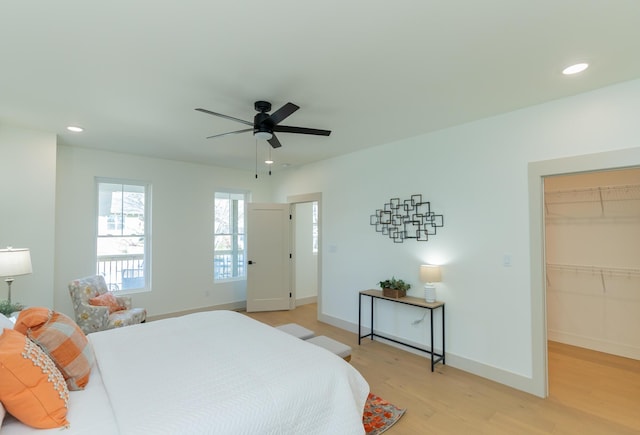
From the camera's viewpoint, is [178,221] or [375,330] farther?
[178,221]

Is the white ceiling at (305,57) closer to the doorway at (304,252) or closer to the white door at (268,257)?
the white door at (268,257)

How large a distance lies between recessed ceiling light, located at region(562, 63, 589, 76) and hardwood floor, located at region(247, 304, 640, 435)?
2702 millimetres

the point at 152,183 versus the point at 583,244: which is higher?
the point at 152,183

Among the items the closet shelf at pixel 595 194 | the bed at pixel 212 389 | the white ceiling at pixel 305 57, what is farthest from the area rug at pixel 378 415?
the closet shelf at pixel 595 194

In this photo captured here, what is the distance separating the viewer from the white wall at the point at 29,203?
11.7 feet

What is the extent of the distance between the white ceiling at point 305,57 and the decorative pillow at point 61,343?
1.69 metres

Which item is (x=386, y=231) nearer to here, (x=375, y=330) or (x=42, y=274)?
(x=375, y=330)

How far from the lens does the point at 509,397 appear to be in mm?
2904

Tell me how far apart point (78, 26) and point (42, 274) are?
10.7 feet

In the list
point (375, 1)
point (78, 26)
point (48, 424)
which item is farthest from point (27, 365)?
point (375, 1)

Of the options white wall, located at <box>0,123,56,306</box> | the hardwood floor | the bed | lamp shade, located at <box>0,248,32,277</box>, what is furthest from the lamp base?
white wall, located at <box>0,123,56,306</box>

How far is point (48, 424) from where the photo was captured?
135 cm

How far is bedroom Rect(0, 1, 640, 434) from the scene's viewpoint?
2.94 metres

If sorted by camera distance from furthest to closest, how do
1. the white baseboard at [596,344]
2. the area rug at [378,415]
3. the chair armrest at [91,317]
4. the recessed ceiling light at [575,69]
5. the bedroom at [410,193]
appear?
the white baseboard at [596,344] < the chair armrest at [91,317] < the bedroom at [410,193] < the area rug at [378,415] < the recessed ceiling light at [575,69]
